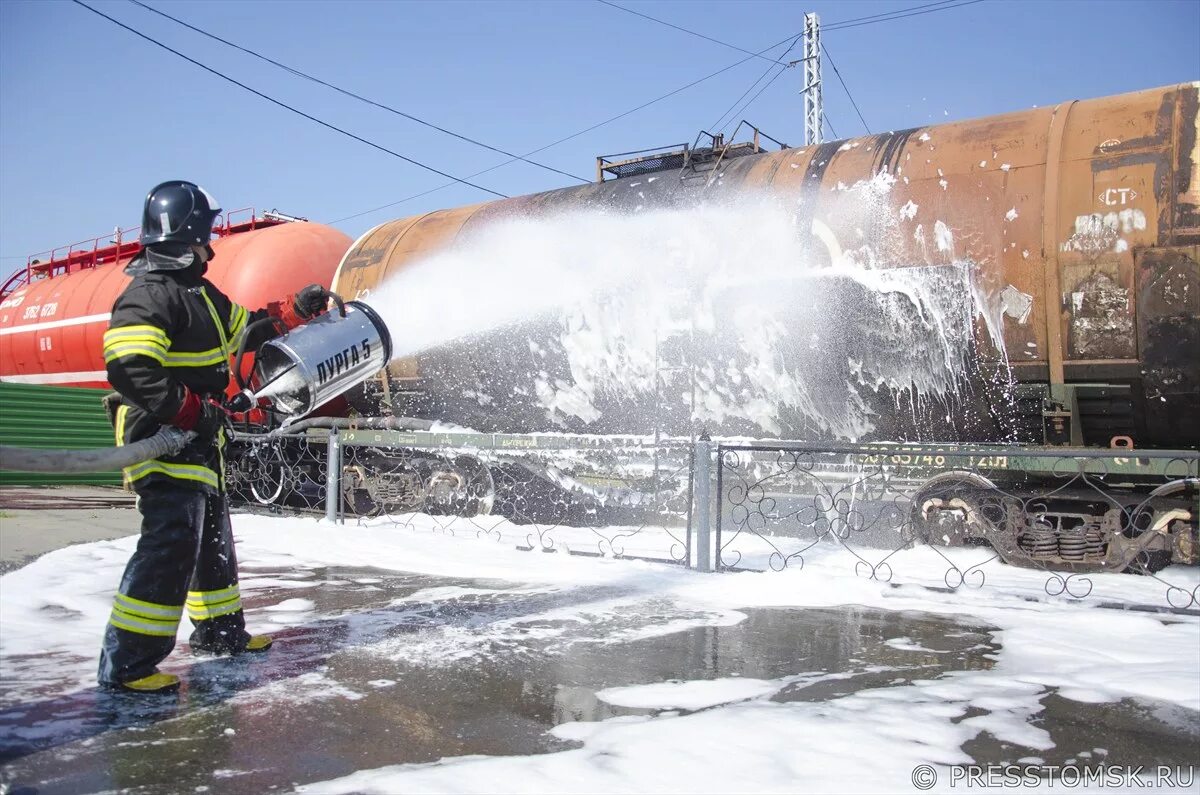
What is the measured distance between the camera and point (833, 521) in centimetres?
667

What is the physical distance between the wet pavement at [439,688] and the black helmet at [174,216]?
1.66 meters

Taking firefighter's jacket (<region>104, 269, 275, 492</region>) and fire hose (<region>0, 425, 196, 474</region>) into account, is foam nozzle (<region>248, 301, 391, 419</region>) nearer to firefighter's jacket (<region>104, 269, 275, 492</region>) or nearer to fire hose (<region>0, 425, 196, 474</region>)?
firefighter's jacket (<region>104, 269, 275, 492</region>)

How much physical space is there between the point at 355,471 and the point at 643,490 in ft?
10.9

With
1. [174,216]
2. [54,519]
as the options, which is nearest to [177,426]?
[174,216]

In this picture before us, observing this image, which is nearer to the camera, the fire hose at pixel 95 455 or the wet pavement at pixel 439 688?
the wet pavement at pixel 439 688

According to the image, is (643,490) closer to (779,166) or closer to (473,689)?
(779,166)

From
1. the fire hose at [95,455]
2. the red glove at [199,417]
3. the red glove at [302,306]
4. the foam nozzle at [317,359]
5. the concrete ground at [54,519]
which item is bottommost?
the concrete ground at [54,519]

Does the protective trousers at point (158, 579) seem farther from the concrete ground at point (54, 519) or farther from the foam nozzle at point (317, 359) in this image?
the concrete ground at point (54, 519)

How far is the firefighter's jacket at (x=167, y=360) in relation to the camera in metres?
3.06

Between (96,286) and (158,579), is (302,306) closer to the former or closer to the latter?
(158,579)

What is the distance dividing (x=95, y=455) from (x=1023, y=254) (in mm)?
5159

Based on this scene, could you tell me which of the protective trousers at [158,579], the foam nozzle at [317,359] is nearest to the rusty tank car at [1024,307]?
the foam nozzle at [317,359]

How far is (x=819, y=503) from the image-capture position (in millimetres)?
6516

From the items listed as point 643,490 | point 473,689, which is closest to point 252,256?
point 643,490
